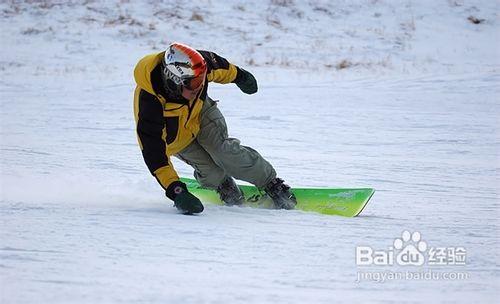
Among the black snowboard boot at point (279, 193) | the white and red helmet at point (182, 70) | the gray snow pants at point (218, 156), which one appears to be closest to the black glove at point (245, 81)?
the gray snow pants at point (218, 156)

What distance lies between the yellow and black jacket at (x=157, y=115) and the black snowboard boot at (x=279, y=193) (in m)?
0.94

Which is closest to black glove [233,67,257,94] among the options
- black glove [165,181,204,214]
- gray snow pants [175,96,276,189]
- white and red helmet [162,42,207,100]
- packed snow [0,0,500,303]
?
gray snow pants [175,96,276,189]

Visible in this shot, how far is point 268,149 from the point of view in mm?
8844

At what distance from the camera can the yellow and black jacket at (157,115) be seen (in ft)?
15.3

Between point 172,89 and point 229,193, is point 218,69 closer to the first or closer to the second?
point 172,89

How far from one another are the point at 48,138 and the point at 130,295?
645cm

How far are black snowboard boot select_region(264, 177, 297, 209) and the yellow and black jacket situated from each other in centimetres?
94

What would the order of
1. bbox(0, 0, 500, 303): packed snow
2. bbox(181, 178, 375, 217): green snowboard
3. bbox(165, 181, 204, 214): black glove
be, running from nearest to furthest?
bbox(0, 0, 500, 303): packed snow, bbox(165, 181, 204, 214): black glove, bbox(181, 178, 375, 217): green snowboard

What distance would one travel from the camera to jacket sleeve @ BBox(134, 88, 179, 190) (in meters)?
4.67

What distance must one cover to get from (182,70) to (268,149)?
4327 mm

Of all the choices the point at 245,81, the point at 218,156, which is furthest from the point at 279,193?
the point at 245,81

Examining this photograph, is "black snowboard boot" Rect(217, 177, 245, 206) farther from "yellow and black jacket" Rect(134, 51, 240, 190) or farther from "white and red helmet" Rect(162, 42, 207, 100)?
"white and red helmet" Rect(162, 42, 207, 100)

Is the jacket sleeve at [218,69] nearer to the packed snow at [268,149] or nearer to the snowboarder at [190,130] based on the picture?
the snowboarder at [190,130]

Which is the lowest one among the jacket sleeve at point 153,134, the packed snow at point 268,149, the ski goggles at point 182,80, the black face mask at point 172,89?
the packed snow at point 268,149
